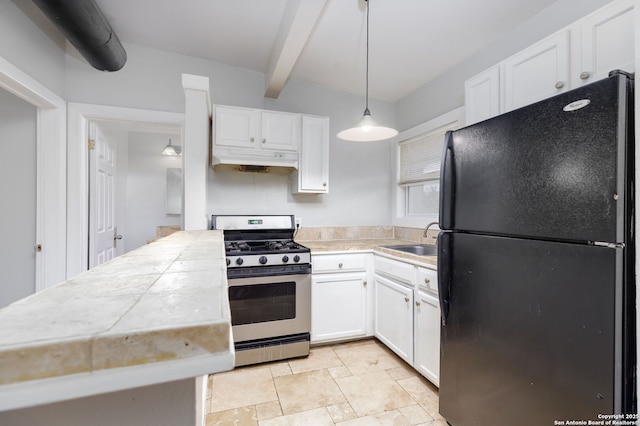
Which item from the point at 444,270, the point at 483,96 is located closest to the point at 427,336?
the point at 444,270

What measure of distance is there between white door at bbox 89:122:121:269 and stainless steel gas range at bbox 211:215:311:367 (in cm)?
122

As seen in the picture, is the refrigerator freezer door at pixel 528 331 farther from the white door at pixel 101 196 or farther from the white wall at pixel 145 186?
the white wall at pixel 145 186

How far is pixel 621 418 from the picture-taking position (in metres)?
0.91

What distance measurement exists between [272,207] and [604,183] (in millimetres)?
2433

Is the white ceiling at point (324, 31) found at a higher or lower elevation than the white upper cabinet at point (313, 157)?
higher

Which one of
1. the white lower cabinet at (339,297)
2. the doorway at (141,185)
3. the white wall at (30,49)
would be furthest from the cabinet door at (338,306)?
the white wall at (30,49)

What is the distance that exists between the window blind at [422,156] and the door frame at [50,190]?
2.99m

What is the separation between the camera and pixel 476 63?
230 cm

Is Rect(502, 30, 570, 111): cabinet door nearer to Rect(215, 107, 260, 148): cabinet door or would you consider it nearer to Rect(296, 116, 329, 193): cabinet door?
Rect(296, 116, 329, 193): cabinet door

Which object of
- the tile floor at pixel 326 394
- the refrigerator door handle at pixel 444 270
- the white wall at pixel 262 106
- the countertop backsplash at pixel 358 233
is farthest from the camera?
the countertop backsplash at pixel 358 233

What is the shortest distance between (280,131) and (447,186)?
1613 millimetres

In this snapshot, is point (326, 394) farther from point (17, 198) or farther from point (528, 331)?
point (17, 198)

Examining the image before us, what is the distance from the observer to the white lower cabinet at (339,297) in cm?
247

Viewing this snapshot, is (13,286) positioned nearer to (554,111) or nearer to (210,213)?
(210,213)
